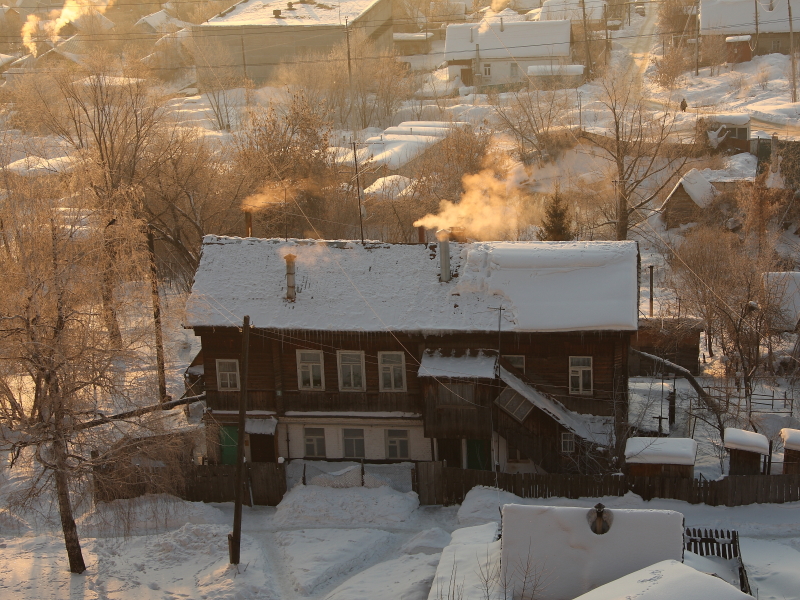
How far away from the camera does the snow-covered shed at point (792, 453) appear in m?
20.7

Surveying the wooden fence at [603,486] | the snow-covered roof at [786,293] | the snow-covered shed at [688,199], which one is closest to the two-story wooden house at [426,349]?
the wooden fence at [603,486]

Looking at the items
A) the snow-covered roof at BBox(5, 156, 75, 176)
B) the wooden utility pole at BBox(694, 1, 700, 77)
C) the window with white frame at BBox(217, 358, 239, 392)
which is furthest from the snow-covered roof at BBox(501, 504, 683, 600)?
the wooden utility pole at BBox(694, 1, 700, 77)

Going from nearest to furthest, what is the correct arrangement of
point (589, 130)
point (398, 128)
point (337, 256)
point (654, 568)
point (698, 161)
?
point (654, 568), point (337, 256), point (698, 161), point (589, 130), point (398, 128)

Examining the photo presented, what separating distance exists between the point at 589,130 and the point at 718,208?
14.6 meters

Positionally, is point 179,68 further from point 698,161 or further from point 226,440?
point 226,440

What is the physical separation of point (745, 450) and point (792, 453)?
4.05 ft

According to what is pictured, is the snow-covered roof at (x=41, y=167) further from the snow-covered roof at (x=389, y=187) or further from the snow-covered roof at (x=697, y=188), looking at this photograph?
the snow-covered roof at (x=697, y=188)

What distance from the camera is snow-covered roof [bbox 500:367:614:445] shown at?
22.0 metres

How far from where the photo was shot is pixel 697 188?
4300 centimetres

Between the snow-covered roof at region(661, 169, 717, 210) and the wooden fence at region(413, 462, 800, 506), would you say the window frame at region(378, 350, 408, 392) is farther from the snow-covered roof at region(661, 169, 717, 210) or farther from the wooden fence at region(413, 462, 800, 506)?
the snow-covered roof at region(661, 169, 717, 210)

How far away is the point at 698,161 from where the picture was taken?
49.5m

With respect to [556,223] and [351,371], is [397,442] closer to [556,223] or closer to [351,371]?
[351,371]

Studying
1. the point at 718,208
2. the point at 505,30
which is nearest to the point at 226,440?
the point at 718,208

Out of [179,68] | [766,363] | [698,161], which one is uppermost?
[179,68]
